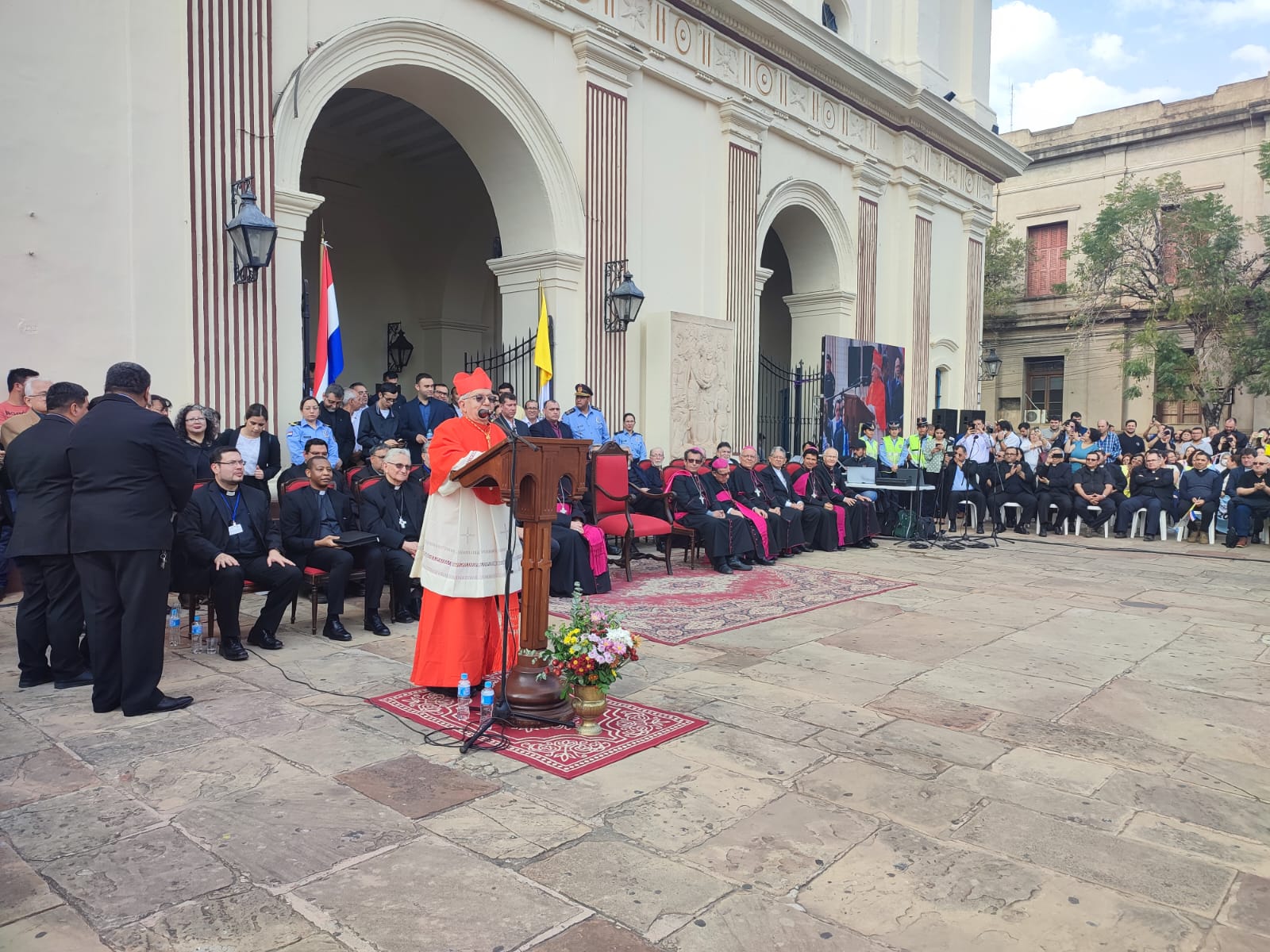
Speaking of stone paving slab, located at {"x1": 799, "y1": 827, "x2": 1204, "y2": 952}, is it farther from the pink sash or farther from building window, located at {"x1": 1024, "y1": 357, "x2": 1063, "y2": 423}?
building window, located at {"x1": 1024, "y1": 357, "x2": 1063, "y2": 423}

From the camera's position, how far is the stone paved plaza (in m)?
2.69

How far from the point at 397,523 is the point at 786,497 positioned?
5746mm

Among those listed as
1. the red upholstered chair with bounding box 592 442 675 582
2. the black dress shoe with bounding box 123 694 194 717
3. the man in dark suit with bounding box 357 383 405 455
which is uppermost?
the man in dark suit with bounding box 357 383 405 455

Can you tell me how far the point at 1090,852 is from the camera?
10.5 ft

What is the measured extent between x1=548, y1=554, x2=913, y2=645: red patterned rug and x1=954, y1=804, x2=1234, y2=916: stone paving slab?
302 centimetres

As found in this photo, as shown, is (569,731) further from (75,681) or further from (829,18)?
(829,18)

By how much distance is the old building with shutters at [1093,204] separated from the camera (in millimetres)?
25188

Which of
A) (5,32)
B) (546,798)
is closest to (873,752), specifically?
(546,798)

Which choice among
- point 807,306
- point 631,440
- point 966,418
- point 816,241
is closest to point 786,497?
point 631,440

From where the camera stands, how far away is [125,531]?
4383 mm

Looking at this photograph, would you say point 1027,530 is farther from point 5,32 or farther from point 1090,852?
point 5,32

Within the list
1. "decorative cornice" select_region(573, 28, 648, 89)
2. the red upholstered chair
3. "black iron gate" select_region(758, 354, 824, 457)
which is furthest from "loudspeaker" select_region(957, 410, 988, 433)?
the red upholstered chair

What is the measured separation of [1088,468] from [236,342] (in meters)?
12.3

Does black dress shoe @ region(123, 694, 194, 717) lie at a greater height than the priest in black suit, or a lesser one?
lesser
